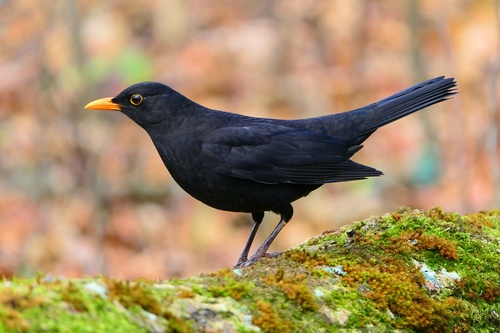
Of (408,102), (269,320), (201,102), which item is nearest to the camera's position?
(269,320)

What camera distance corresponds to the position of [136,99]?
5.24 meters

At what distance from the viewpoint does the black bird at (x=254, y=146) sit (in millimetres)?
4770

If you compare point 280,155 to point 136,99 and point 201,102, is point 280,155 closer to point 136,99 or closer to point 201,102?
point 136,99

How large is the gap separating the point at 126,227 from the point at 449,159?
5.38 meters

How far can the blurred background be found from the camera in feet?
35.0

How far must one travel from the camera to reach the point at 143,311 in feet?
8.16

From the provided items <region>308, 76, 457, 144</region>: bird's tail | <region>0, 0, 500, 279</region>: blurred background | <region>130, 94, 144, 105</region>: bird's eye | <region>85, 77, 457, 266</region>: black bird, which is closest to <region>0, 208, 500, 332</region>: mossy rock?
<region>85, 77, 457, 266</region>: black bird

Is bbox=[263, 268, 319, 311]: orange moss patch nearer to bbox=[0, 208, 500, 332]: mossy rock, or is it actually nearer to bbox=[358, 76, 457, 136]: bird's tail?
bbox=[0, 208, 500, 332]: mossy rock

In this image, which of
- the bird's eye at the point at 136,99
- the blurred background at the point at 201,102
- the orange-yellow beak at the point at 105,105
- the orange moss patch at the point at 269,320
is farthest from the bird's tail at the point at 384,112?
the orange moss patch at the point at 269,320

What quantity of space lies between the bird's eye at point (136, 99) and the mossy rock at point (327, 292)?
1.68m

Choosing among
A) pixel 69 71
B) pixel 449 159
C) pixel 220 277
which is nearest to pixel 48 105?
pixel 69 71

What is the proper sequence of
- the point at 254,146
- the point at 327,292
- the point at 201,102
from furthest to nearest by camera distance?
the point at 201,102 → the point at 254,146 → the point at 327,292

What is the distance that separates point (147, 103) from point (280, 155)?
39.3 inches

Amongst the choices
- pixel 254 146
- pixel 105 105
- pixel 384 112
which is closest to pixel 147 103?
pixel 105 105
